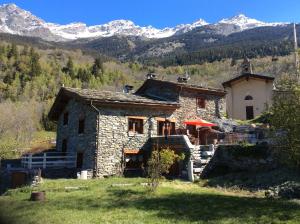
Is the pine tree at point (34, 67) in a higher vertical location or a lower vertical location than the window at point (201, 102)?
higher

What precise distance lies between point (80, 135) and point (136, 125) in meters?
4.50

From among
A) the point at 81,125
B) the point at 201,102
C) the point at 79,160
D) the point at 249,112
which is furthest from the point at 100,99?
the point at 249,112

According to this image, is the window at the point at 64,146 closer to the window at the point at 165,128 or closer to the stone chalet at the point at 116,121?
the stone chalet at the point at 116,121

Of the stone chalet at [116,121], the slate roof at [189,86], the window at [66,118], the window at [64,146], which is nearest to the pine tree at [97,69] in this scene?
the slate roof at [189,86]

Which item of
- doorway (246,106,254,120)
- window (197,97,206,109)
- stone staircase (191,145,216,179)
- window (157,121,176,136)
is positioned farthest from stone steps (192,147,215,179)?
doorway (246,106,254,120)

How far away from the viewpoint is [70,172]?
92.9ft

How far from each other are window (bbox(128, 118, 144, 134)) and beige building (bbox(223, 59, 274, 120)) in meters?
19.4

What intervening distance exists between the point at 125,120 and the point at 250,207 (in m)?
15.2

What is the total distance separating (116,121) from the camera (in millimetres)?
28453

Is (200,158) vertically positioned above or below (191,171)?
above

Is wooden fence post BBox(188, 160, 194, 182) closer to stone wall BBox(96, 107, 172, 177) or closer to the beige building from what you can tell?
stone wall BBox(96, 107, 172, 177)

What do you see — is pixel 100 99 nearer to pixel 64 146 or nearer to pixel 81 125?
pixel 81 125

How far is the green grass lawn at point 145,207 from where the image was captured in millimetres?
13586

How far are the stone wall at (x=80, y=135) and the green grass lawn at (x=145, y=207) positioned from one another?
256 inches
